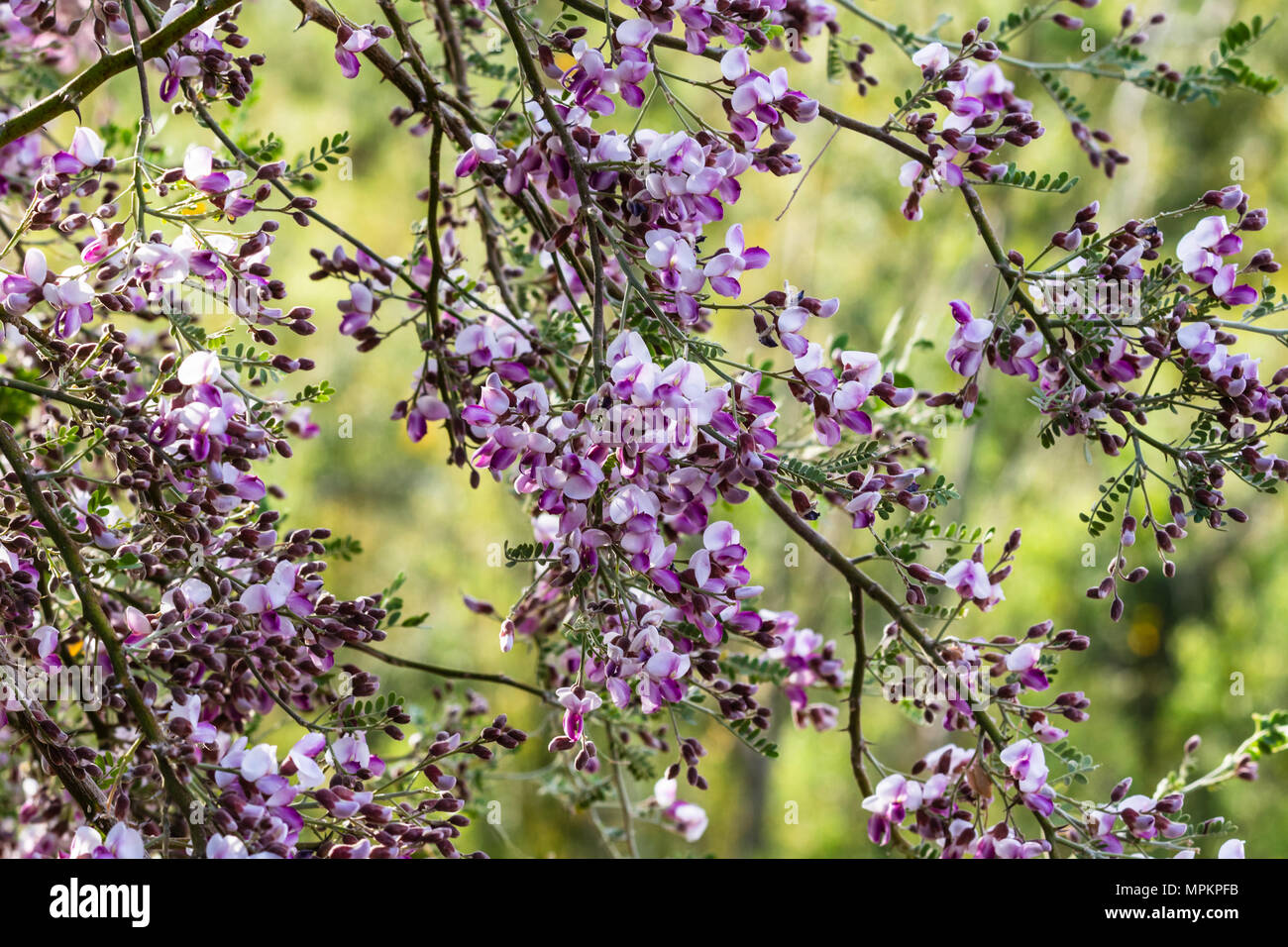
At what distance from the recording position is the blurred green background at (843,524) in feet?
28.2

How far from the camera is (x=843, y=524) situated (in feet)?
30.3

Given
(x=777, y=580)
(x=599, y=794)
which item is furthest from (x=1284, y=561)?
(x=599, y=794)

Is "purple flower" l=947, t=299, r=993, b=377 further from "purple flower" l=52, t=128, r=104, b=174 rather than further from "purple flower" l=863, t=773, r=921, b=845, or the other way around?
"purple flower" l=52, t=128, r=104, b=174

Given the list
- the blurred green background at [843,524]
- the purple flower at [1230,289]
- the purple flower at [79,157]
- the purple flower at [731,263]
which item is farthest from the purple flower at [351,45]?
the blurred green background at [843,524]

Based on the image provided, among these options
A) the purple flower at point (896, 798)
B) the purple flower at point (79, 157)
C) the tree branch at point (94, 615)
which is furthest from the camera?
the purple flower at point (896, 798)

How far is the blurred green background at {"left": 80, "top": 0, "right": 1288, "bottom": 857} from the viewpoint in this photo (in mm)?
8609

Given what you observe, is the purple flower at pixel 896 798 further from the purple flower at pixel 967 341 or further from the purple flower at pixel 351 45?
the purple flower at pixel 351 45

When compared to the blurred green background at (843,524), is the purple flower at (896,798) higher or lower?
lower

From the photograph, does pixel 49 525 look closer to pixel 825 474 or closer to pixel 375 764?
pixel 375 764

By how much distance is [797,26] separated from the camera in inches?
56.7

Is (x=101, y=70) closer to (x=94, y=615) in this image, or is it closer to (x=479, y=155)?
(x=479, y=155)

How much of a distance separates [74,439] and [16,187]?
79 centimetres

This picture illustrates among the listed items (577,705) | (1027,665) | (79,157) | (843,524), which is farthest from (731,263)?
(843,524)

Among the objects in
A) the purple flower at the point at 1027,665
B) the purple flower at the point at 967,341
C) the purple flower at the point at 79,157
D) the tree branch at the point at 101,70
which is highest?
the tree branch at the point at 101,70
